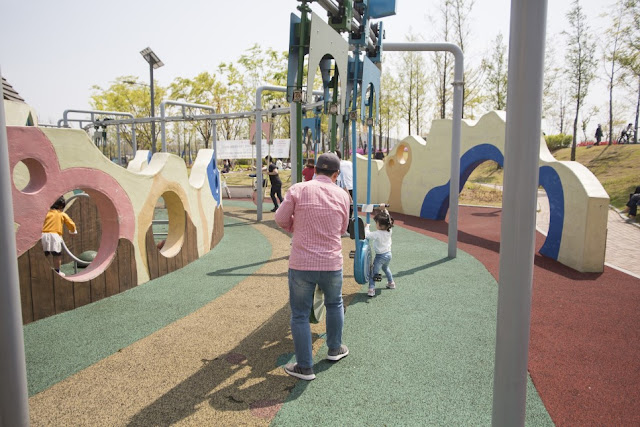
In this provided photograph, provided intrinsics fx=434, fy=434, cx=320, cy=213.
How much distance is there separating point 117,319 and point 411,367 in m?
3.25

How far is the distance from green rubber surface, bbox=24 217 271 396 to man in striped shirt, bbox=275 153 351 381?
6.18ft

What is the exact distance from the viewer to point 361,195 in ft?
56.1

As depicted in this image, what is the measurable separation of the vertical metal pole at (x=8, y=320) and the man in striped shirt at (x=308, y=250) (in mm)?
1922

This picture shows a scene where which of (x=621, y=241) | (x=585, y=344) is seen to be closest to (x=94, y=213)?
(x=585, y=344)

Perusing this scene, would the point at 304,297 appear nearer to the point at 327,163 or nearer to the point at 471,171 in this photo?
the point at 327,163

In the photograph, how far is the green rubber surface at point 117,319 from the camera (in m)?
3.82

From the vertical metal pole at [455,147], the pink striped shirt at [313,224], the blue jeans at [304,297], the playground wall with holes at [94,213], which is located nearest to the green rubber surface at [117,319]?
the playground wall with holes at [94,213]

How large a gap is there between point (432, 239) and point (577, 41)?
24.2 metres

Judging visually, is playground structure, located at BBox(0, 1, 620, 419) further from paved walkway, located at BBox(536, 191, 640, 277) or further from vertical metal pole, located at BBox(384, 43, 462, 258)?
paved walkway, located at BBox(536, 191, 640, 277)

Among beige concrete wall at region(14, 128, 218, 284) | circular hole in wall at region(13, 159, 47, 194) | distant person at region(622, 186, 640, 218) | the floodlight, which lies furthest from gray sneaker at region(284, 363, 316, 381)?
the floodlight

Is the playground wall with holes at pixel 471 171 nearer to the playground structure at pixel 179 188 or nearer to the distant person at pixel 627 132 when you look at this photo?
the playground structure at pixel 179 188

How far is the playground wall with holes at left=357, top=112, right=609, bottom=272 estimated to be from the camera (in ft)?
23.7

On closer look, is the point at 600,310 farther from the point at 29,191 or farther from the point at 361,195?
the point at 361,195

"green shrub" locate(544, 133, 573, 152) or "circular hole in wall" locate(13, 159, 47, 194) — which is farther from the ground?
"green shrub" locate(544, 133, 573, 152)
